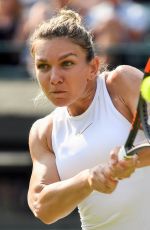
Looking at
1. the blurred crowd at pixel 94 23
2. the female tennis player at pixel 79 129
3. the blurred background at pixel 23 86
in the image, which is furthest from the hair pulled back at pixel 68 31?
the blurred background at pixel 23 86

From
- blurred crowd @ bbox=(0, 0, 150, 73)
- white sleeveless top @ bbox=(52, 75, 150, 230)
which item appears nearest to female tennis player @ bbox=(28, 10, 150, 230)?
white sleeveless top @ bbox=(52, 75, 150, 230)

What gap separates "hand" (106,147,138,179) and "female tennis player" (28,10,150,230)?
0.50 meters

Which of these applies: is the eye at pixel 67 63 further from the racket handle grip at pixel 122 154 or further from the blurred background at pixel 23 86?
the blurred background at pixel 23 86

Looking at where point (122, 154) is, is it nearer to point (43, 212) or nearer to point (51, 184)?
point (51, 184)

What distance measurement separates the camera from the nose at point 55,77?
4527 mm

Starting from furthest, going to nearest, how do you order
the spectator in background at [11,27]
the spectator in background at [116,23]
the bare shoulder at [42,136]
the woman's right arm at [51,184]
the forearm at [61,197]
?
the spectator in background at [11,27]
the spectator in background at [116,23]
the bare shoulder at [42,136]
the forearm at [61,197]
the woman's right arm at [51,184]

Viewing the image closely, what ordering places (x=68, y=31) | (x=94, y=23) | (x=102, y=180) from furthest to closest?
(x=94, y=23)
(x=68, y=31)
(x=102, y=180)

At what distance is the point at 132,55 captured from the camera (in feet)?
28.9

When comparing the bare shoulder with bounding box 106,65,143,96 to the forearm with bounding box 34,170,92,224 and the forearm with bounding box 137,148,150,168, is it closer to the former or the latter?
the forearm with bounding box 137,148,150,168

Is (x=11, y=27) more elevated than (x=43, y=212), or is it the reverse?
(x=43, y=212)

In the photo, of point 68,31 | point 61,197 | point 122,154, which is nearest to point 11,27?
point 68,31

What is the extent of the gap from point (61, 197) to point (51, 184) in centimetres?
14

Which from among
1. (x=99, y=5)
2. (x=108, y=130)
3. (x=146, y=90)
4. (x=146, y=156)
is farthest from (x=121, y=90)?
(x=99, y=5)

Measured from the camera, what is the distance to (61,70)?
4.57m
